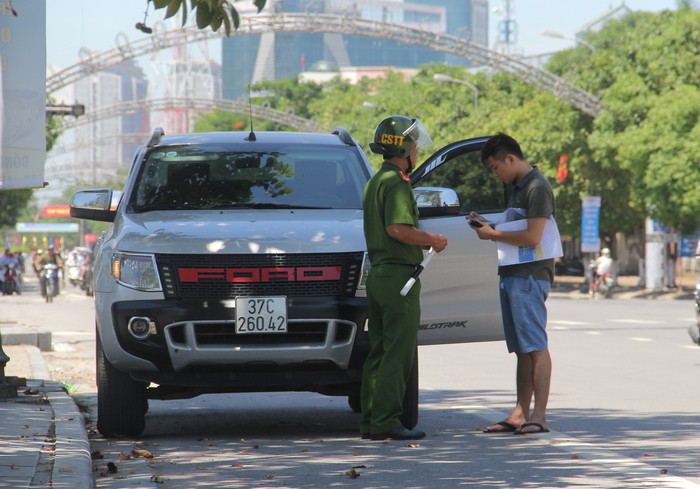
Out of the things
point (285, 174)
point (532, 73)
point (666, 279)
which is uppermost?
point (532, 73)

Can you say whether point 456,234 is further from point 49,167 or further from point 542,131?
point 49,167

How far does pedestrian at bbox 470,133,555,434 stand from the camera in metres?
7.70

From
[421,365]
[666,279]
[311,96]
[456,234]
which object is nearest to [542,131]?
[666,279]

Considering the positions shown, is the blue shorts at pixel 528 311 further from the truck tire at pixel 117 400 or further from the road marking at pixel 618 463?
the truck tire at pixel 117 400

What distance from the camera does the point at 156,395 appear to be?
7879 mm

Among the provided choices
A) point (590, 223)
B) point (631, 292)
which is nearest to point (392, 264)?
point (631, 292)

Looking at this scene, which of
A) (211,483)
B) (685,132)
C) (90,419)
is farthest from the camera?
(685,132)

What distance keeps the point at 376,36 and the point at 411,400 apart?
136 feet

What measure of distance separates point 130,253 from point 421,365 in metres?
7.30

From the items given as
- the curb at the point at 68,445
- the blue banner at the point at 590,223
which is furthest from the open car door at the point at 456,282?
the blue banner at the point at 590,223

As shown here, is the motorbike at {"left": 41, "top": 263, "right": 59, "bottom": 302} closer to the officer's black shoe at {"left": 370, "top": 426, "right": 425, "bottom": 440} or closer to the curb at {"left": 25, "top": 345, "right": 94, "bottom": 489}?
the curb at {"left": 25, "top": 345, "right": 94, "bottom": 489}

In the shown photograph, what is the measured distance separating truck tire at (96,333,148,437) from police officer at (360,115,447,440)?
1.43m

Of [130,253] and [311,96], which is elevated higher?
[311,96]

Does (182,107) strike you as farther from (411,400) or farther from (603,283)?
(411,400)
